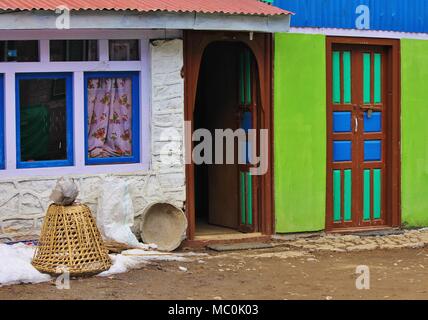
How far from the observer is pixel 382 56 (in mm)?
11289

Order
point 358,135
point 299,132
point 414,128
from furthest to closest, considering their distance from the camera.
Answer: point 414,128
point 358,135
point 299,132

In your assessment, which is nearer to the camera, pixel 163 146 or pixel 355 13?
pixel 163 146

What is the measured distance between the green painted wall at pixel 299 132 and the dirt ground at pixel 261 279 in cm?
76

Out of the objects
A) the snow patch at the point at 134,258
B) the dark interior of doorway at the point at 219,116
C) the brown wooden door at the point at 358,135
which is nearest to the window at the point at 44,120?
the snow patch at the point at 134,258

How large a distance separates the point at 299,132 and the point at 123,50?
2.35 meters

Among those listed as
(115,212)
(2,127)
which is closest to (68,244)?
(115,212)

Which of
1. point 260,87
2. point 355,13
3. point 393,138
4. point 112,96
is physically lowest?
point 393,138

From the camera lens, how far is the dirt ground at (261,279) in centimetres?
773

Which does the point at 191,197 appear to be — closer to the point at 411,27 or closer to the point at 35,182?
the point at 35,182

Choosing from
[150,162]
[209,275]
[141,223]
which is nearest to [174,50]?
[150,162]

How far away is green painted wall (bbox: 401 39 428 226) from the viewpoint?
37.1 feet

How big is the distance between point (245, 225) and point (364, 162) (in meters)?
1.73

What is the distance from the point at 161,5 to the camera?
30.7 ft

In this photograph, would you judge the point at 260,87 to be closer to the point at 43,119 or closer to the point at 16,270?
the point at 43,119
